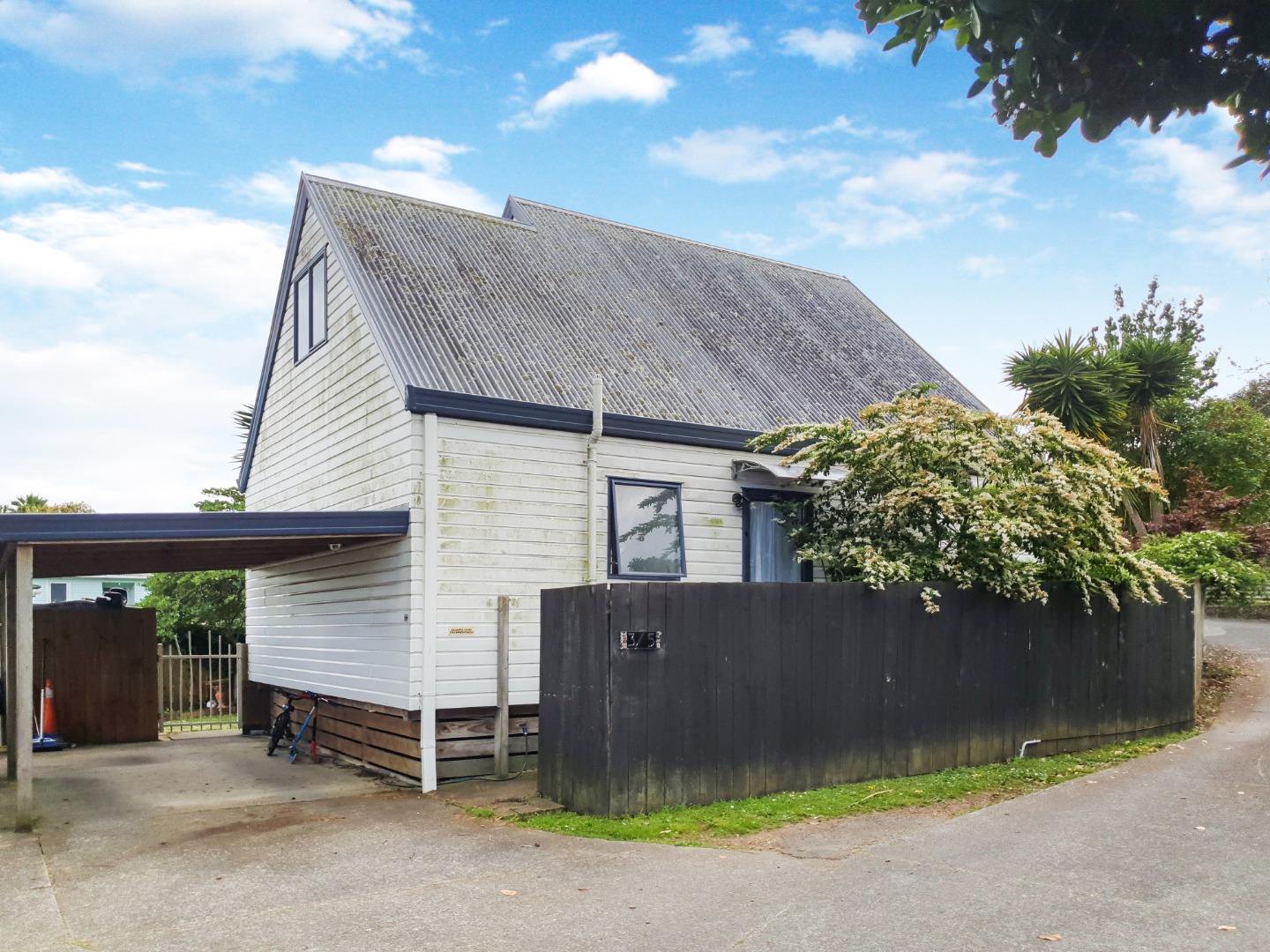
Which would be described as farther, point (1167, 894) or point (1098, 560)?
point (1098, 560)

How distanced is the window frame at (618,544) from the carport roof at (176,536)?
2.39 m

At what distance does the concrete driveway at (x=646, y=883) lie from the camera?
222 inches

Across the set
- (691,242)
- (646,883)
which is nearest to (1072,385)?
(691,242)

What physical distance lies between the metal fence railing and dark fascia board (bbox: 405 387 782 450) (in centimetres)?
679

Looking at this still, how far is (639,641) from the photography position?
28.3 feet

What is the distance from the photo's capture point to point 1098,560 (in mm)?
11805

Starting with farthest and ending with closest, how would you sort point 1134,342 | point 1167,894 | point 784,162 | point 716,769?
1. point 1134,342
2. point 784,162
3. point 716,769
4. point 1167,894

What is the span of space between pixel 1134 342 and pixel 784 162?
12836mm

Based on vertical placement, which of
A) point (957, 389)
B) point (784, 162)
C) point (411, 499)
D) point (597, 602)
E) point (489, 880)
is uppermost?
point (784, 162)

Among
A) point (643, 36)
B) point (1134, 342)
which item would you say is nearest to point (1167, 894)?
point (643, 36)

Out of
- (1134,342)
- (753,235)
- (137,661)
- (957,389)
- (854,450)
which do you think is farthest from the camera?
(1134,342)

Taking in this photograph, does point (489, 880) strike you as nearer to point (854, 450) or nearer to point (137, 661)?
point (854, 450)

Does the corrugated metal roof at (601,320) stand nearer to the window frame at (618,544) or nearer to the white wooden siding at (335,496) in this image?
the white wooden siding at (335,496)

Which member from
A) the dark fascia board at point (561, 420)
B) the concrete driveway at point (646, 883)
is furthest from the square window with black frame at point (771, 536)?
the concrete driveway at point (646, 883)
